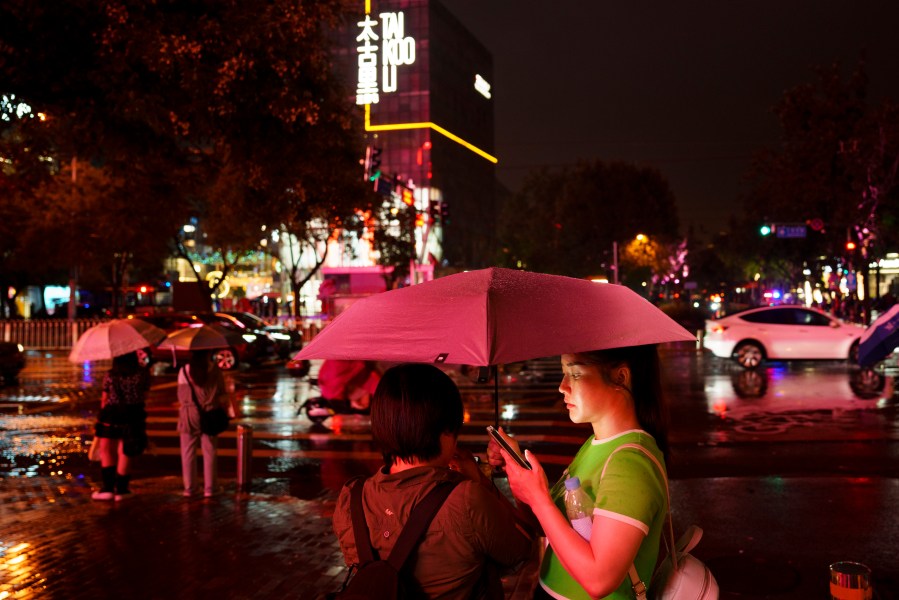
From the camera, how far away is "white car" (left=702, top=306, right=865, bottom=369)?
21.6 m

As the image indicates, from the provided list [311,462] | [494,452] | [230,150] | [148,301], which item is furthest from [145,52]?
[148,301]

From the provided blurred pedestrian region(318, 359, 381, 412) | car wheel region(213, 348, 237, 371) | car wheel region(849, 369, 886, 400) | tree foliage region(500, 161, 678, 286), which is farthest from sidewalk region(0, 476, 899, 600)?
tree foliage region(500, 161, 678, 286)

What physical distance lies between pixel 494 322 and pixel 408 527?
2.31ft

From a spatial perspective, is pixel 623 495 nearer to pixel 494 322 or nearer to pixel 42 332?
pixel 494 322

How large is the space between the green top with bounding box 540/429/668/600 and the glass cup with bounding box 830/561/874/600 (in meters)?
0.63

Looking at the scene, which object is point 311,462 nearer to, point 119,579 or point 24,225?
point 119,579

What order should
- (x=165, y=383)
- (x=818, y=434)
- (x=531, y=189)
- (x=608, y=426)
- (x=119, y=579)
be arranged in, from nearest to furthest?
(x=608, y=426)
(x=119, y=579)
(x=818, y=434)
(x=165, y=383)
(x=531, y=189)

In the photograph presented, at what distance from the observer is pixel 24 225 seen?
36.4 metres

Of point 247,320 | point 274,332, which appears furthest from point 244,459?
point 274,332

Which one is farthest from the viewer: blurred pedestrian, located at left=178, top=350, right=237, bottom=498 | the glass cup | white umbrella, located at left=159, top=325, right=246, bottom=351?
white umbrella, located at left=159, top=325, right=246, bottom=351

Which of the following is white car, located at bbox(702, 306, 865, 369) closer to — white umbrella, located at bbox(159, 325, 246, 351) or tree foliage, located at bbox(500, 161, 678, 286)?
white umbrella, located at bbox(159, 325, 246, 351)

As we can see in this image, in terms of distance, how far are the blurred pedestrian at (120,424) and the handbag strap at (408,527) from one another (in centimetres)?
662

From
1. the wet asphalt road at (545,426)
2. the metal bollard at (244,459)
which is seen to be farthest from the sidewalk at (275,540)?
the wet asphalt road at (545,426)

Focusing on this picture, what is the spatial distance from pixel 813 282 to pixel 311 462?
5379 cm
